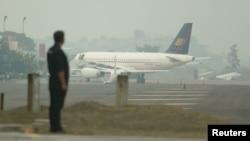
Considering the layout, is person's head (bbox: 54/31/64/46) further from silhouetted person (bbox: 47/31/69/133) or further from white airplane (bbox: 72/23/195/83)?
white airplane (bbox: 72/23/195/83)

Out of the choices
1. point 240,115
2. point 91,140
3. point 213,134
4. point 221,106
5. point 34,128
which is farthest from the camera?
point 221,106

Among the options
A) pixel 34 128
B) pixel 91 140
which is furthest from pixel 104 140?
pixel 34 128

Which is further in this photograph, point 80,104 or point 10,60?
point 10,60

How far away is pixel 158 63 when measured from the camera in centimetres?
9150

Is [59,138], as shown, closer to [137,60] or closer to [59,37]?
[59,37]

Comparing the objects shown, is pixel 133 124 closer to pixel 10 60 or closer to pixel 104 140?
pixel 104 140

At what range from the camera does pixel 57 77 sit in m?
15.0

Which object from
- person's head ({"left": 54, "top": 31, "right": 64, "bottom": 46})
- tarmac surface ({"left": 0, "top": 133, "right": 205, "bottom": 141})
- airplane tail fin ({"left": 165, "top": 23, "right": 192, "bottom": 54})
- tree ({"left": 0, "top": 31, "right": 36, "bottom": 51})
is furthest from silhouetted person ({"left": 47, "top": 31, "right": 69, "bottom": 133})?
tree ({"left": 0, "top": 31, "right": 36, "bottom": 51})

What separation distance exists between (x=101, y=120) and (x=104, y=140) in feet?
16.9

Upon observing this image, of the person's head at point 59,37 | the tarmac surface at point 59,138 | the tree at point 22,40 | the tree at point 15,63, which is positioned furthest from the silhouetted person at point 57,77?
the tree at point 22,40

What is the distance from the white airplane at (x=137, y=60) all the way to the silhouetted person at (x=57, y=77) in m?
71.3

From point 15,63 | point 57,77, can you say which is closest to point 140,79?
point 15,63

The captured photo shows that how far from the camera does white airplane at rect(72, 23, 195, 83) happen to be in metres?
88.9

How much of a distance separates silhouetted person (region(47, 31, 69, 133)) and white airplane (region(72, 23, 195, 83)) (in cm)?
7127
